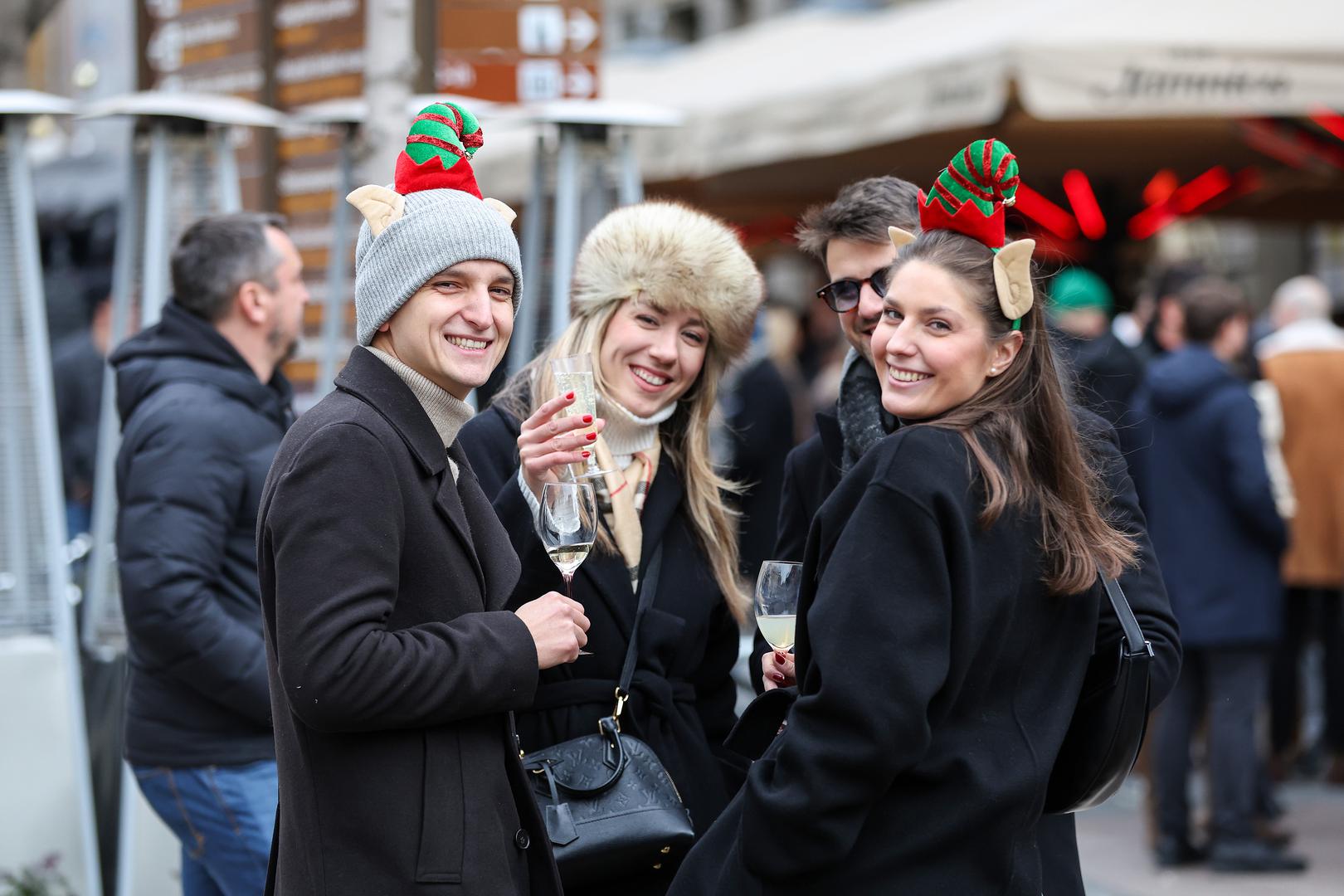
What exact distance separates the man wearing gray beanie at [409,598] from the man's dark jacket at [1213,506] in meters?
4.24

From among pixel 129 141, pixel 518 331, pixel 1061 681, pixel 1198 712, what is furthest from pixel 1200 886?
pixel 129 141

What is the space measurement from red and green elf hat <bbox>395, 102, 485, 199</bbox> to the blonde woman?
60cm

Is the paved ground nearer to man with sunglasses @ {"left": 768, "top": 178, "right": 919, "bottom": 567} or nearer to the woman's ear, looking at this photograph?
man with sunglasses @ {"left": 768, "top": 178, "right": 919, "bottom": 567}

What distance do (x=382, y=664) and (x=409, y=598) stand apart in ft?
0.54

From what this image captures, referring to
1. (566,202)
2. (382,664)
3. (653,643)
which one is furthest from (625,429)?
(566,202)

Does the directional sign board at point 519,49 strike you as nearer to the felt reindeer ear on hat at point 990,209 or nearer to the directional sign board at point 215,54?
the directional sign board at point 215,54

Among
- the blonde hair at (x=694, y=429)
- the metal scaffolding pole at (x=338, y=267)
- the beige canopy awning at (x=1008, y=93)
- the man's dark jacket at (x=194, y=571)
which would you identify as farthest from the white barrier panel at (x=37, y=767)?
the beige canopy awning at (x=1008, y=93)

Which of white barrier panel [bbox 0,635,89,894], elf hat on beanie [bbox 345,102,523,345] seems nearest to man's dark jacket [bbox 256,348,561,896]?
elf hat on beanie [bbox 345,102,523,345]

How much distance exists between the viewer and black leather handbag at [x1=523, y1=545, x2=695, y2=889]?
272 centimetres

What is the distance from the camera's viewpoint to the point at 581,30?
6.09 metres

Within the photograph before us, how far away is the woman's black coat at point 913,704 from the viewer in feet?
6.98

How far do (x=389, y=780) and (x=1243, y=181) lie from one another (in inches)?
333

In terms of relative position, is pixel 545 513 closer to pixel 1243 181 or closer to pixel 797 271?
pixel 1243 181

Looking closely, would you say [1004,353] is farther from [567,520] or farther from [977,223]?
[567,520]
